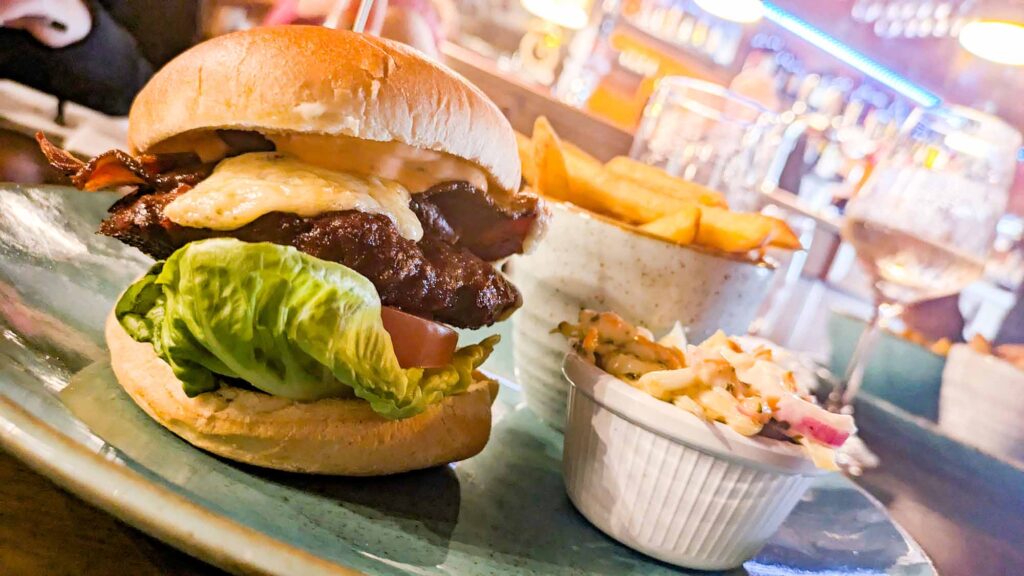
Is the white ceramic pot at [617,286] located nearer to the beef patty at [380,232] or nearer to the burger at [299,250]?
the beef patty at [380,232]

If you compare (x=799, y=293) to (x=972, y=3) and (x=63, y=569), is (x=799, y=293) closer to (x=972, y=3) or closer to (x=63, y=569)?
(x=972, y=3)

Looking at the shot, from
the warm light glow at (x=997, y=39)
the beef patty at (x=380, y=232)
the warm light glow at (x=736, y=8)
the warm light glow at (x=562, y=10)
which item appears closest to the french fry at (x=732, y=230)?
the beef patty at (x=380, y=232)

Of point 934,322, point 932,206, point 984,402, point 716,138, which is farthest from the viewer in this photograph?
point 934,322

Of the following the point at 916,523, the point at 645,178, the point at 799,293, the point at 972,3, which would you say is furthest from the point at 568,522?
the point at 972,3

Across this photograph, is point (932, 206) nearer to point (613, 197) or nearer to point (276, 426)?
point (613, 197)

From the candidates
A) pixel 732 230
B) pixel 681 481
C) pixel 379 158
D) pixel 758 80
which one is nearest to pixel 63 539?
pixel 379 158

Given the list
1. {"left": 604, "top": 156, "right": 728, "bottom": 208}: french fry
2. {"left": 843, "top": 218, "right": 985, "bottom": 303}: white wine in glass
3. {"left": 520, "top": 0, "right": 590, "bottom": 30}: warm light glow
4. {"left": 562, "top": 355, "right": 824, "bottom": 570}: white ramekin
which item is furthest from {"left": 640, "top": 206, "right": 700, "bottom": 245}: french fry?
{"left": 520, "top": 0, "right": 590, "bottom": 30}: warm light glow
